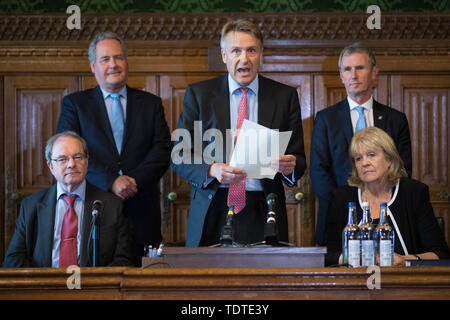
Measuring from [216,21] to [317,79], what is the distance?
0.86m

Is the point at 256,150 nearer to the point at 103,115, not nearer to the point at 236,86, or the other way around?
the point at 236,86

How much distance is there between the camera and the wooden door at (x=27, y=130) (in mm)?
5090

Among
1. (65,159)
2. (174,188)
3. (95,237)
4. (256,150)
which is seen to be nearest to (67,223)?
(65,159)

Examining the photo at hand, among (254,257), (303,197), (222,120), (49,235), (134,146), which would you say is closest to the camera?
(254,257)

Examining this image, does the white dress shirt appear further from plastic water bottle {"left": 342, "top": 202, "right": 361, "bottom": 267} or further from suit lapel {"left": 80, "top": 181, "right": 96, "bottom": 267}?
plastic water bottle {"left": 342, "top": 202, "right": 361, "bottom": 267}

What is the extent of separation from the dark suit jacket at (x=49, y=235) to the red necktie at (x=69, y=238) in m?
0.05

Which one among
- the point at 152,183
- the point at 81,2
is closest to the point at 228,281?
the point at 152,183

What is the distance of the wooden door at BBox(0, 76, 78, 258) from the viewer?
16.7 feet

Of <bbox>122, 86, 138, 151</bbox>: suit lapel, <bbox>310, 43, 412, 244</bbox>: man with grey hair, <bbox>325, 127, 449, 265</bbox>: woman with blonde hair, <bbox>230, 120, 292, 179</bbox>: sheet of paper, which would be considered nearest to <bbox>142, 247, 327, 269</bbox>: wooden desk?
<bbox>230, 120, 292, 179</bbox>: sheet of paper

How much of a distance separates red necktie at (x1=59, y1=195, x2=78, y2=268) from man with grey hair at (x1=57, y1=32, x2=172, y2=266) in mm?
424

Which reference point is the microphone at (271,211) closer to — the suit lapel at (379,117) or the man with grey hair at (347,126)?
the man with grey hair at (347,126)

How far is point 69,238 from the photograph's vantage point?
3.24 metres

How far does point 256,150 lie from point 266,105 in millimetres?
443

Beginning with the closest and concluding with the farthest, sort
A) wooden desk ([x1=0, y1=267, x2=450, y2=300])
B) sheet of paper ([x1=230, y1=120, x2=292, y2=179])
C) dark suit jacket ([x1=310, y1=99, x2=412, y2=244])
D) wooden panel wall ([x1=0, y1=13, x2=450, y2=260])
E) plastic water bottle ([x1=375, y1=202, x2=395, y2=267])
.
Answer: wooden desk ([x1=0, y1=267, x2=450, y2=300]) → plastic water bottle ([x1=375, y1=202, x2=395, y2=267]) → sheet of paper ([x1=230, y1=120, x2=292, y2=179]) → dark suit jacket ([x1=310, y1=99, x2=412, y2=244]) → wooden panel wall ([x1=0, y1=13, x2=450, y2=260])
